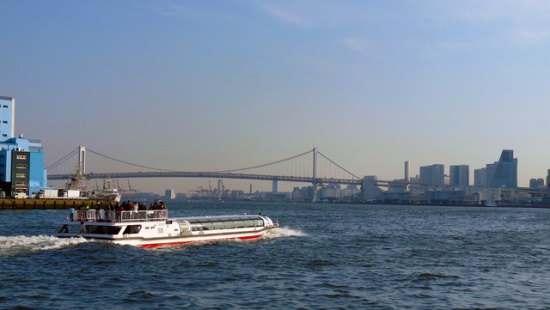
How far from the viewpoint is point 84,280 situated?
2622cm

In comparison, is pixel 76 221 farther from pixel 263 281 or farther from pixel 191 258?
pixel 263 281

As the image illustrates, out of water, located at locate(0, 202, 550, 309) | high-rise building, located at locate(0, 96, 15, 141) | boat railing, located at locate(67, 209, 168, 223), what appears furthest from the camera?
high-rise building, located at locate(0, 96, 15, 141)

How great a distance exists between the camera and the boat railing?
38.6 meters

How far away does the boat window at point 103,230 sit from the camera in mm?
38094

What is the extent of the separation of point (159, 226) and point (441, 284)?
19.6 m

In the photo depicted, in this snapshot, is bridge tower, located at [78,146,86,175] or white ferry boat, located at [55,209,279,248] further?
bridge tower, located at [78,146,86,175]

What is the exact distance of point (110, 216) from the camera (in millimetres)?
→ 38719

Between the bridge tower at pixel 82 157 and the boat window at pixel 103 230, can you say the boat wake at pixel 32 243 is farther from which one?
the bridge tower at pixel 82 157

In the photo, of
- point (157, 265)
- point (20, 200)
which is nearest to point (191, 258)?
point (157, 265)

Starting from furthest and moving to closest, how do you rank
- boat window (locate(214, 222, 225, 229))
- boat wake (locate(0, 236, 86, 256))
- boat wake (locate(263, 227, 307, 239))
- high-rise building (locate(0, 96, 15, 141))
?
1. high-rise building (locate(0, 96, 15, 141))
2. boat wake (locate(263, 227, 307, 239))
3. boat window (locate(214, 222, 225, 229))
4. boat wake (locate(0, 236, 86, 256))

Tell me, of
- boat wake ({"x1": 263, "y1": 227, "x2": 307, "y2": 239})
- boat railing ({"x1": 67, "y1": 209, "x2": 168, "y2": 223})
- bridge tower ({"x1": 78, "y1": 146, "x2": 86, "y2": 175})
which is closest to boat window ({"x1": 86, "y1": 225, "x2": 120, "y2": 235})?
boat railing ({"x1": 67, "y1": 209, "x2": 168, "y2": 223})

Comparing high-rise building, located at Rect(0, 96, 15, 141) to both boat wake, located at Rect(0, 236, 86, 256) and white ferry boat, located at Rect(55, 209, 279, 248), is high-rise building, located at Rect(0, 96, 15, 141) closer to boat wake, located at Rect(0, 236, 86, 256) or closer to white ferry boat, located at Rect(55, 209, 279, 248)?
white ferry boat, located at Rect(55, 209, 279, 248)

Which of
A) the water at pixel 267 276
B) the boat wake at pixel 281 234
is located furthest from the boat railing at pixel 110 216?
the boat wake at pixel 281 234

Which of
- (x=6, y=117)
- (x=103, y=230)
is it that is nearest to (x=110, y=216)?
(x=103, y=230)
